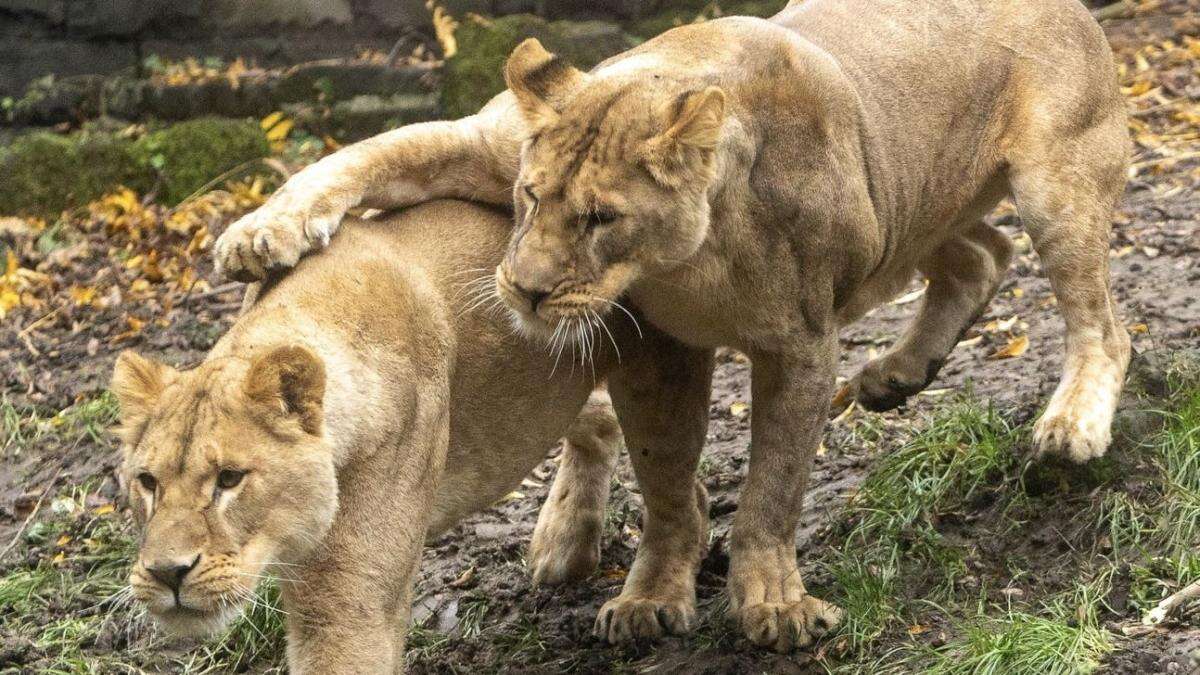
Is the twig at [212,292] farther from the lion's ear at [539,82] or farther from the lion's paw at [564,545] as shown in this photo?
the lion's ear at [539,82]

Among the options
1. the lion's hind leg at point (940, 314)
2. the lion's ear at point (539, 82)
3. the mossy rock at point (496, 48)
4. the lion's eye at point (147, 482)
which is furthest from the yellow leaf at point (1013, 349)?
the mossy rock at point (496, 48)

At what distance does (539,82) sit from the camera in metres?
4.68

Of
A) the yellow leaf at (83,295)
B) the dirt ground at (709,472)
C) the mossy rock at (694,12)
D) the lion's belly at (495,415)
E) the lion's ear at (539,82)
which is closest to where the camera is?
the lion's ear at (539,82)

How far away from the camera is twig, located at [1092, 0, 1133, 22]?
11.6m

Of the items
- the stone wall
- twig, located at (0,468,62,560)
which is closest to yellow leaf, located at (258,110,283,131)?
the stone wall

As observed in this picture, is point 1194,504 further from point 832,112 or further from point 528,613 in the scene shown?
point 528,613

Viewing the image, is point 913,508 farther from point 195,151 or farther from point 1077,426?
point 195,151

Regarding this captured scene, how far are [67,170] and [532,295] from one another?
6.48 m

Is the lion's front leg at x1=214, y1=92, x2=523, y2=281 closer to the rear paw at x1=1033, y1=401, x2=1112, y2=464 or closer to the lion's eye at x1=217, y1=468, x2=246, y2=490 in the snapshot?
the lion's eye at x1=217, y1=468, x2=246, y2=490

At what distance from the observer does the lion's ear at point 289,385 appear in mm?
3873

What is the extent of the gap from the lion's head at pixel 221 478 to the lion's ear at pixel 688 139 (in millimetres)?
1099

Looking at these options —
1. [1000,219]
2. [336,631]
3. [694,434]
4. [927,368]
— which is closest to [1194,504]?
[927,368]

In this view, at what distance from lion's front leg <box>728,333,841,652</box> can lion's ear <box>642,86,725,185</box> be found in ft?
2.80

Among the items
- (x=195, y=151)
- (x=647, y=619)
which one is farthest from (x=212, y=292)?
(x=647, y=619)
